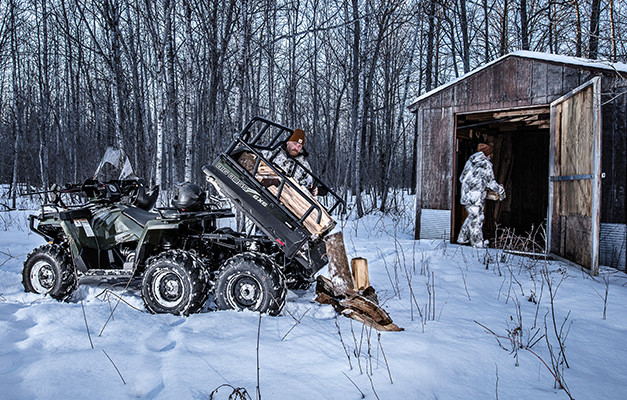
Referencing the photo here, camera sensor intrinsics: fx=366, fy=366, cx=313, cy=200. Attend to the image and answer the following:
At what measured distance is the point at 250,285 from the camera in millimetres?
3428

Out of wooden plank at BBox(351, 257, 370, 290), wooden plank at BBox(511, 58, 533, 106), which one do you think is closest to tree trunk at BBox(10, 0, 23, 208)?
wooden plank at BBox(351, 257, 370, 290)

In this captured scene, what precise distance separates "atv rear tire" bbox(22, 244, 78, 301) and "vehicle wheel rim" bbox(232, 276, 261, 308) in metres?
2.08

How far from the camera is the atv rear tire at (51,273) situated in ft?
13.5

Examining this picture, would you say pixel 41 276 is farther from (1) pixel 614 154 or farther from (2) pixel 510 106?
(1) pixel 614 154

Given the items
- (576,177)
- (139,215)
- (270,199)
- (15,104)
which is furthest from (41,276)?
(15,104)

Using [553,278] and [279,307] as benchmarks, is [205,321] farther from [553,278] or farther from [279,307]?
[553,278]

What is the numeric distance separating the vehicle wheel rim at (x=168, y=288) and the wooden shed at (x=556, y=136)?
519 centimetres

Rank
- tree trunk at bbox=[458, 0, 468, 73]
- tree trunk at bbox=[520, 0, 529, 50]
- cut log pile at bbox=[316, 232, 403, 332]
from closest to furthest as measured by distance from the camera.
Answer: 1. cut log pile at bbox=[316, 232, 403, 332]
2. tree trunk at bbox=[520, 0, 529, 50]
3. tree trunk at bbox=[458, 0, 468, 73]

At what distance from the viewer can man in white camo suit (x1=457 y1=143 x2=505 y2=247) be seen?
A: 322 inches

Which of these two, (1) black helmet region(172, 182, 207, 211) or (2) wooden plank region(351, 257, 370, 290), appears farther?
(1) black helmet region(172, 182, 207, 211)

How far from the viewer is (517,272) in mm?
5844

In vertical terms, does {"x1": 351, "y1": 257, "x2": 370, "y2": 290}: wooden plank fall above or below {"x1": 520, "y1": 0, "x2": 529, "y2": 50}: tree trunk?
below

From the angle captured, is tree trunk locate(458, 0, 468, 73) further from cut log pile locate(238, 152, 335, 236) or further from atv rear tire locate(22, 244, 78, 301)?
atv rear tire locate(22, 244, 78, 301)

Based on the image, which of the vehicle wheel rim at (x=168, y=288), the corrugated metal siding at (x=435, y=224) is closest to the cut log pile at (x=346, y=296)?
the vehicle wheel rim at (x=168, y=288)
